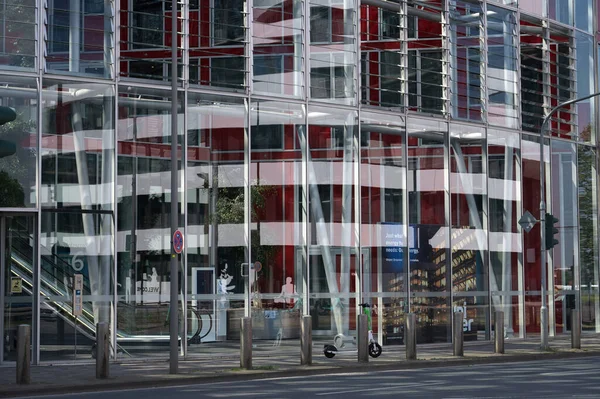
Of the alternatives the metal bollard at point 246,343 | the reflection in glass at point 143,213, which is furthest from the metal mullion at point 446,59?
A: the metal bollard at point 246,343

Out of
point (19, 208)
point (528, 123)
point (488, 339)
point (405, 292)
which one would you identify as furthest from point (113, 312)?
point (528, 123)

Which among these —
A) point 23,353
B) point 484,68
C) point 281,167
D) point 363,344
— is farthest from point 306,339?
point 484,68

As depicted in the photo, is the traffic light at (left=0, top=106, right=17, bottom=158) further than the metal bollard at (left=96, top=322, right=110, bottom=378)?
No

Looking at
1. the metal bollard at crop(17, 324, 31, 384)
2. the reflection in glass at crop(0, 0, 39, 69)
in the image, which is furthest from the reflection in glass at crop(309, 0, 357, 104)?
the metal bollard at crop(17, 324, 31, 384)

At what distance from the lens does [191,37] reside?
24.6 meters

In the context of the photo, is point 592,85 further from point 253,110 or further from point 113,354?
point 113,354

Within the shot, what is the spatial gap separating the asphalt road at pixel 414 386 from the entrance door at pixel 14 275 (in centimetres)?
566

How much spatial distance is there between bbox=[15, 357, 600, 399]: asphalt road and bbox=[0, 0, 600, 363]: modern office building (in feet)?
17.3

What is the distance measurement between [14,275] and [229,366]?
16.5 feet

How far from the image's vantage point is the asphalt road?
1566cm

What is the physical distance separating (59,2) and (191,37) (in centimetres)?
326

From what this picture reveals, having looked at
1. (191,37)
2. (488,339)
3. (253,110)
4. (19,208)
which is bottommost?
(488,339)

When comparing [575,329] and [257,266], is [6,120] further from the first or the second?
[575,329]

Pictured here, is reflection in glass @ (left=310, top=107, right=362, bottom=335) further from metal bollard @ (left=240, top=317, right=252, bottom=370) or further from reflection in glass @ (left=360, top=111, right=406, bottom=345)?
metal bollard @ (left=240, top=317, right=252, bottom=370)
